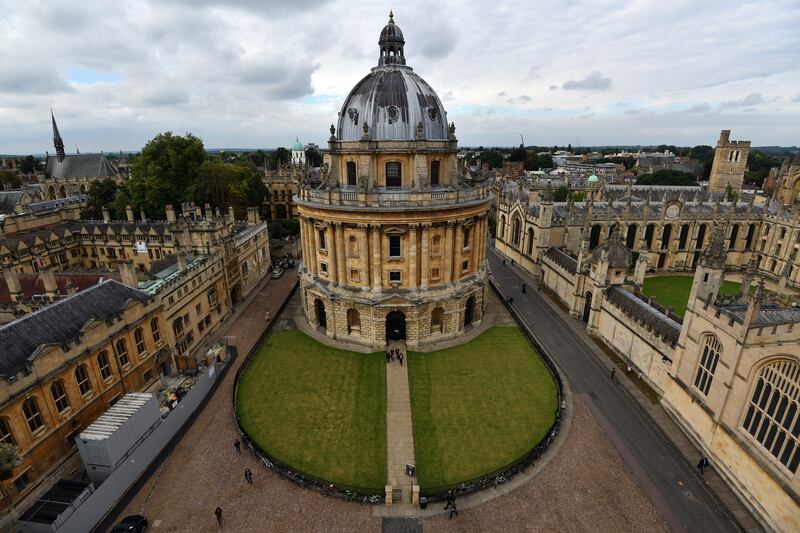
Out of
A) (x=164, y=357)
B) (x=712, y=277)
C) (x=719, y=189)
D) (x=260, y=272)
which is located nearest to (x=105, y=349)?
(x=164, y=357)

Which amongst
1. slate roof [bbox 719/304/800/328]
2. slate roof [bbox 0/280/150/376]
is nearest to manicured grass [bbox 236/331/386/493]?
slate roof [bbox 0/280/150/376]

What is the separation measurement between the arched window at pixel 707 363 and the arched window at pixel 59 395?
129 ft

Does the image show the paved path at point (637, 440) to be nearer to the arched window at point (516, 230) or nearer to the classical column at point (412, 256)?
the classical column at point (412, 256)

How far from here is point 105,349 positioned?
26.6 meters

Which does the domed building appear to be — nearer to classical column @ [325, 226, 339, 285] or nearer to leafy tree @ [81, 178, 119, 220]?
classical column @ [325, 226, 339, 285]

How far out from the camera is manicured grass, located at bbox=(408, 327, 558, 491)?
988 inches

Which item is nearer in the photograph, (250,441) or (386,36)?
(250,441)

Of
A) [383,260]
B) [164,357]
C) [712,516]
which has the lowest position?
[712,516]

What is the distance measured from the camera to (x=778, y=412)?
66.8 feet

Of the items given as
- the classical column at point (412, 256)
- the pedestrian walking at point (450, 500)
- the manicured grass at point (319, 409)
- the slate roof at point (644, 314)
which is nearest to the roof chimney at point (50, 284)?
the manicured grass at point (319, 409)

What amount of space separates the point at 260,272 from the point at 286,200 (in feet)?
147

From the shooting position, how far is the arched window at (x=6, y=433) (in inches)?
798

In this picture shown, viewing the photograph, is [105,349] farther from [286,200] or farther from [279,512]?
[286,200]

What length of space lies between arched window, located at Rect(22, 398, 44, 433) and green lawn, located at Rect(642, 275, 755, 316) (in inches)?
2243
